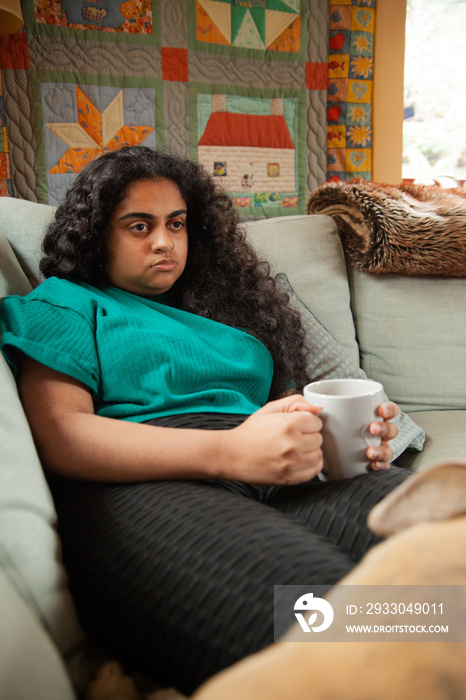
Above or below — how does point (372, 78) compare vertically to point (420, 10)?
below

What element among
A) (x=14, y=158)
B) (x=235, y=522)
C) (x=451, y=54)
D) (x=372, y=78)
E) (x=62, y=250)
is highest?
(x=451, y=54)

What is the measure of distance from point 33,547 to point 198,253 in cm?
78

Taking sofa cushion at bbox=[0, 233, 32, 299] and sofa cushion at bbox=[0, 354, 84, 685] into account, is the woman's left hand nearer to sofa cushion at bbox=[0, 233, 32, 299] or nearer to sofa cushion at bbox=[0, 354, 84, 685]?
sofa cushion at bbox=[0, 354, 84, 685]

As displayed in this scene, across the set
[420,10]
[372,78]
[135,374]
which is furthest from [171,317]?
[420,10]

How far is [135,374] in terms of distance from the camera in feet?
2.90

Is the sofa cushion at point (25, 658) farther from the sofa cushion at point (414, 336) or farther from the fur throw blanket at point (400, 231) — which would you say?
the fur throw blanket at point (400, 231)

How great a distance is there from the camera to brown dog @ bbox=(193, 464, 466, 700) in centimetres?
37

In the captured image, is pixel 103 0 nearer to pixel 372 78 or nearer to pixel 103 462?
pixel 372 78

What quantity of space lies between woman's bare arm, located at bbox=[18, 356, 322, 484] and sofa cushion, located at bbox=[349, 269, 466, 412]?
0.83 meters

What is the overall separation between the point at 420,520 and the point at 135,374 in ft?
1.75

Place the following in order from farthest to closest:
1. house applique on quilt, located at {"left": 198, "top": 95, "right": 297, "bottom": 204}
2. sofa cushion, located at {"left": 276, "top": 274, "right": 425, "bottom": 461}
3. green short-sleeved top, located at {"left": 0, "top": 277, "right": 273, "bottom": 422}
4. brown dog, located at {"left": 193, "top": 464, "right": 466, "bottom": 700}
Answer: house applique on quilt, located at {"left": 198, "top": 95, "right": 297, "bottom": 204}, sofa cushion, located at {"left": 276, "top": 274, "right": 425, "bottom": 461}, green short-sleeved top, located at {"left": 0, "top": 277, "right": 273, "bottom": 422}, brown dog, located at {"left": 193, "top": 464, "right": 466, "bottom": 700}

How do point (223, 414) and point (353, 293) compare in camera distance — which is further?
point (353, 293)

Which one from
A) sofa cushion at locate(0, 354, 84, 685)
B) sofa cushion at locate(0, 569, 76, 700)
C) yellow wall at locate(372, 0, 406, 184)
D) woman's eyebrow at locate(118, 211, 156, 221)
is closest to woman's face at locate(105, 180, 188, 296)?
woman's eyebrow at locate(118, 211, 156, 221)

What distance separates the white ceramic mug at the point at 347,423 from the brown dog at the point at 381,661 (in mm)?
243
